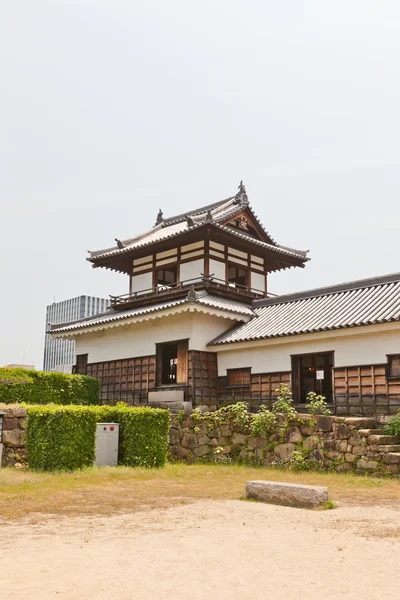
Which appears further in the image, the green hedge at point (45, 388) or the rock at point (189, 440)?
the green hedge at point (45, 388)

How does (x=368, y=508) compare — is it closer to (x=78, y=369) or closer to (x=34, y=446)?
(x=34, y=446)

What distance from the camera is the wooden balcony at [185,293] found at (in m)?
25.5

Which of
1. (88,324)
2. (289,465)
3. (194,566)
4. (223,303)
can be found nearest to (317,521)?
(194,566)

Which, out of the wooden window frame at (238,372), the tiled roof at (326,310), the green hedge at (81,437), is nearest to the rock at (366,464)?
the tiled roof at (326,310)

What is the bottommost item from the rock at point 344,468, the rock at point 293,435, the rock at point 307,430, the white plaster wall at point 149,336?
the rock at point 344,468

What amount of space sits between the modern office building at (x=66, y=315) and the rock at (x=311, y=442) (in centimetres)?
7952

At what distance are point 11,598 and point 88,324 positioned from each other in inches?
886

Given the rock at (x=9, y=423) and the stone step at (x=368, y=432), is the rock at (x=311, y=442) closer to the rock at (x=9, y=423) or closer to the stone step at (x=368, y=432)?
the stone step at (x=368, y=432)

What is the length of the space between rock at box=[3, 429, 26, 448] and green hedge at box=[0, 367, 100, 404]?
23.6 feet

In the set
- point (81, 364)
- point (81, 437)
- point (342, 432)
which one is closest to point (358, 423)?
point (342, 432)

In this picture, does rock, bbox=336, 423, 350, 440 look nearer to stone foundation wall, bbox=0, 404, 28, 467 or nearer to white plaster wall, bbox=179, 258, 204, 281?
stone foundation wall, bbox=0, 404, 28, 467

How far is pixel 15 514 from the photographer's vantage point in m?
9.57

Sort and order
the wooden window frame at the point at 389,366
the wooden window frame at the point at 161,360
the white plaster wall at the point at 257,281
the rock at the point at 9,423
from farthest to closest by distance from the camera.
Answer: the white plaster wall at the point at 257,281, the wooden window frame at the point at 161,360, the wooden window frame at the point at 389,366, the rock at the point at 9,423

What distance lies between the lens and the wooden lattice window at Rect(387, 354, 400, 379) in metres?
18.5
